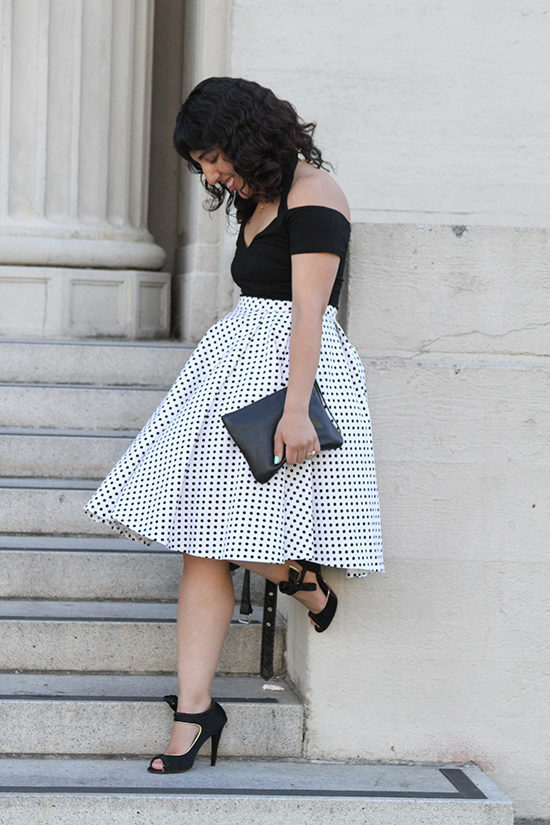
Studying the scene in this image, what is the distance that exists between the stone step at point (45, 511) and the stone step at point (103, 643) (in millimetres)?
520

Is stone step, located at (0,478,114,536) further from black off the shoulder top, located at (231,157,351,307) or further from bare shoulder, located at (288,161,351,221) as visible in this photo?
bare shoulder, located at (288,161,351,221)

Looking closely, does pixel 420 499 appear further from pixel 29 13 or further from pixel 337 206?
pixel 29 13

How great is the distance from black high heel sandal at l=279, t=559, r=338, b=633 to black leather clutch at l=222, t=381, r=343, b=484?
34 cm

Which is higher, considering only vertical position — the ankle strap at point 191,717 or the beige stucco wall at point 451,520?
the beige stucco wall at point 451,520

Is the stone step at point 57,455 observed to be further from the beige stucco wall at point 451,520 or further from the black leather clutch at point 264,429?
the black leather clutch at point 264,429

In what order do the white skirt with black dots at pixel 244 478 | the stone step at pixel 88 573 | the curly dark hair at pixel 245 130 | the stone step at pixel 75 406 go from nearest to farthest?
the curly dark hair at pixel 245 130
the white skirt with black dots at pixel 244 478
the stone step at pixel 88 573
the stone step at pixel 75 406

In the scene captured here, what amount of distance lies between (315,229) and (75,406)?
2.20m

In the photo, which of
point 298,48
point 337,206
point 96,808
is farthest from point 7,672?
point 298,48

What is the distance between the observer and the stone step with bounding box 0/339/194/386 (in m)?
5.24

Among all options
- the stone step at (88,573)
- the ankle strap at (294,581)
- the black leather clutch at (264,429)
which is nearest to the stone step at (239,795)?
the ankle strap at (294,581)

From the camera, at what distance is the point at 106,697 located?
11.6 ft

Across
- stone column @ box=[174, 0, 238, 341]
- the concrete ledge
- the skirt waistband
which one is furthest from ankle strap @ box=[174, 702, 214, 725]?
stone column @ box=[174, 0, 238, 341]

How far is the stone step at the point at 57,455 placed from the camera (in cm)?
464

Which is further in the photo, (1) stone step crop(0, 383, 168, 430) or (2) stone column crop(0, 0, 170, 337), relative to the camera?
(2) stone column crop(0, 0, 170, 337)
